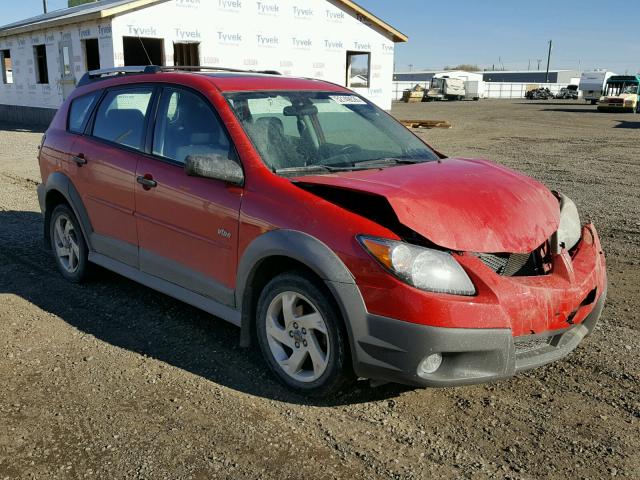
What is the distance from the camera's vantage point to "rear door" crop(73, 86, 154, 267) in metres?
4.67

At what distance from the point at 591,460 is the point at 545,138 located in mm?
20722

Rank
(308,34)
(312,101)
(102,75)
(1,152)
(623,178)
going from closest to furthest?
(312,101) → (102,75) → (623,178) → (1,152) → (308,34)

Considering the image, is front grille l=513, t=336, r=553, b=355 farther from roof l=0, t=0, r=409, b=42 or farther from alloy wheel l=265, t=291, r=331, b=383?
roof l=0, t=0, r=409, b=42

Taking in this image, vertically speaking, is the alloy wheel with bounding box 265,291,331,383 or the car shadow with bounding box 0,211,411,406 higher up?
the alloy wheel with bounding box 265,291,331,383

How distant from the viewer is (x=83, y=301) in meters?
5.18

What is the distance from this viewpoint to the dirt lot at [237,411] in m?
3.00

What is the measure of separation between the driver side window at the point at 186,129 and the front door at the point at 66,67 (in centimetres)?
2059

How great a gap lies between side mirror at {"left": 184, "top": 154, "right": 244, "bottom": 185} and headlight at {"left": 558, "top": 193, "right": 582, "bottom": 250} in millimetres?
1940

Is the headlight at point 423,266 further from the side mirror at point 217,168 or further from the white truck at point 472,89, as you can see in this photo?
the white truck at point 472,89

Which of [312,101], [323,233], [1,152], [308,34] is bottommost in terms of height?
[1,152]

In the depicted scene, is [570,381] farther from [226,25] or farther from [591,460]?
[226,25]

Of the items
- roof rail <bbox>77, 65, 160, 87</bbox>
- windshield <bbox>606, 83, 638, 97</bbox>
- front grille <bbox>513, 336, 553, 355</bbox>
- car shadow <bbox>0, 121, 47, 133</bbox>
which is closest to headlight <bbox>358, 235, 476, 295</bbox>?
front grille <bbox>513, 336, 553, 355</bbox>

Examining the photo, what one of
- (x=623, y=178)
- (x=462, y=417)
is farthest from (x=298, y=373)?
(x=623, y=178)

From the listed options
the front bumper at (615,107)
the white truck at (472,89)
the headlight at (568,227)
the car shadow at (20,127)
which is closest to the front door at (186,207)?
the headlight at (568,227)
